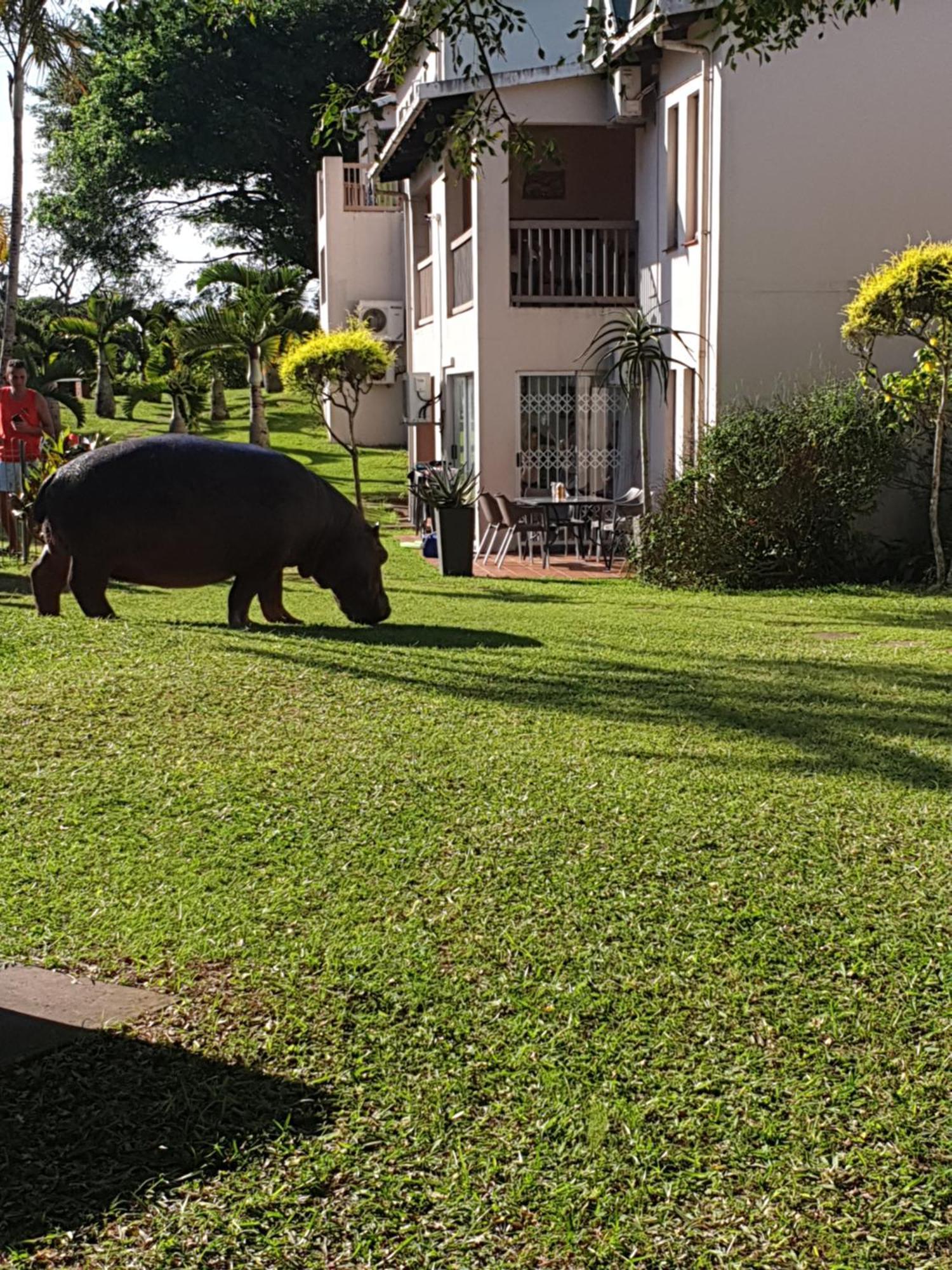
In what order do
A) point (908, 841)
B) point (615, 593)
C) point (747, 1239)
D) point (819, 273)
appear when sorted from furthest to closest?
point (819, 273)
point (615, 593)
point (908, 841)
point (747, 1239)

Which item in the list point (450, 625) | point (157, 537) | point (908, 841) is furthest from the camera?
point (450, 625)

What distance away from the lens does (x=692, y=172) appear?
17.7 meters

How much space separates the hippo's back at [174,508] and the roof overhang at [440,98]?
7313mm

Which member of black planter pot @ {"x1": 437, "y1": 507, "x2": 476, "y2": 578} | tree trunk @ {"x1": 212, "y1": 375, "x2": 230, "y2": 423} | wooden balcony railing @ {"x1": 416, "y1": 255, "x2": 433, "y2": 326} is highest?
wooden balcony railing @ {"x1": 416, "y1": 255, "x2": 433, "y2": 326}

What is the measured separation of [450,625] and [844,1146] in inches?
330

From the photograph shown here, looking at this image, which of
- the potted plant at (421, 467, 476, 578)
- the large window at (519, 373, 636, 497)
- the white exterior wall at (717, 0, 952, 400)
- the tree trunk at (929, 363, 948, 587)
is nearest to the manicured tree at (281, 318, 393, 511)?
the large window at (519, 373, 636, 497)

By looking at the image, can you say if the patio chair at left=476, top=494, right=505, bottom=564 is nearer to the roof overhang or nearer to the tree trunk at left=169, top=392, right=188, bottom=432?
the roof overhang

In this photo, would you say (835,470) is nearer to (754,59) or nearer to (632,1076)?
(754,59)

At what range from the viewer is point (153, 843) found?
5.46 m

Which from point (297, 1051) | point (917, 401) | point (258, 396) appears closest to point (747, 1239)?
point (297, 1051)

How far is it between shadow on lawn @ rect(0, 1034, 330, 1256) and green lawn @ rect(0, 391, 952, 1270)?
10 millimetres

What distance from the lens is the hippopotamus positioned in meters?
10.3

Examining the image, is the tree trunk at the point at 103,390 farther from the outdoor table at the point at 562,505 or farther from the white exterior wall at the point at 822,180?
the white exterior wall at the point at 822,180

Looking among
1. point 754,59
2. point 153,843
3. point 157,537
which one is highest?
point 754,59
